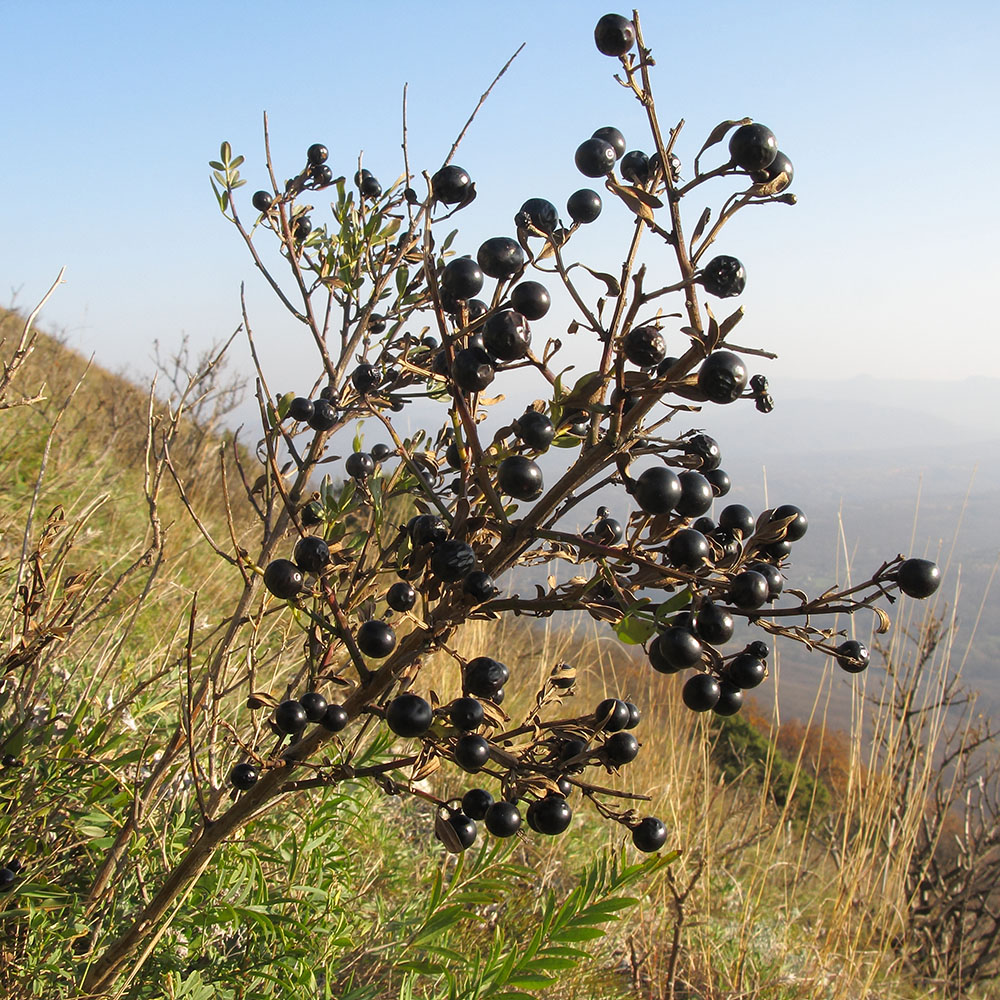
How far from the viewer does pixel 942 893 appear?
5.83 m

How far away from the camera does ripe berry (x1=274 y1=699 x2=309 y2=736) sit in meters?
1.07

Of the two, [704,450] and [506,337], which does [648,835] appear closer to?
[704,450]

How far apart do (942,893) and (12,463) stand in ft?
26.1

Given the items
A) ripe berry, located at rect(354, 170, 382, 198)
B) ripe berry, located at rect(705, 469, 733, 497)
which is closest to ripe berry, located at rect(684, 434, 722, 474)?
ripe berry, located at rect(705, 469, 733, 497)

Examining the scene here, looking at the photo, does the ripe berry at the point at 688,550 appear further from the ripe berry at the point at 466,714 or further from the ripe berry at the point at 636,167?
the ripe berry at the point at 636,167

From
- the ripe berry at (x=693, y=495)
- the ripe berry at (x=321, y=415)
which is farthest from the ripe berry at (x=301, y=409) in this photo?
the ripe berry at (x=693, y=495)

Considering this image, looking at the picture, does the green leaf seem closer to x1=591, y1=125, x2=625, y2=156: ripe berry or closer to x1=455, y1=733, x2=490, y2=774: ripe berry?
x1=455, y1=733, x2=490, y2=774: ripe berry

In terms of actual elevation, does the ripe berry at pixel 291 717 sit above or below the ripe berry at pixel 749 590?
below

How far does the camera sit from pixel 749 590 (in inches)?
34.0

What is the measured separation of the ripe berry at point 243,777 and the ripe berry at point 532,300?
0.93m

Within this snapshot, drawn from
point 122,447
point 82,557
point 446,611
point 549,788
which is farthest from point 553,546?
point 122,447

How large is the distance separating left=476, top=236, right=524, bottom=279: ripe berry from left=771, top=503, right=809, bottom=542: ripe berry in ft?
1.71

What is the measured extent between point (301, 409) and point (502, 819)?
3.31ft

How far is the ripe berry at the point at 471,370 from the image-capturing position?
3.09ft
